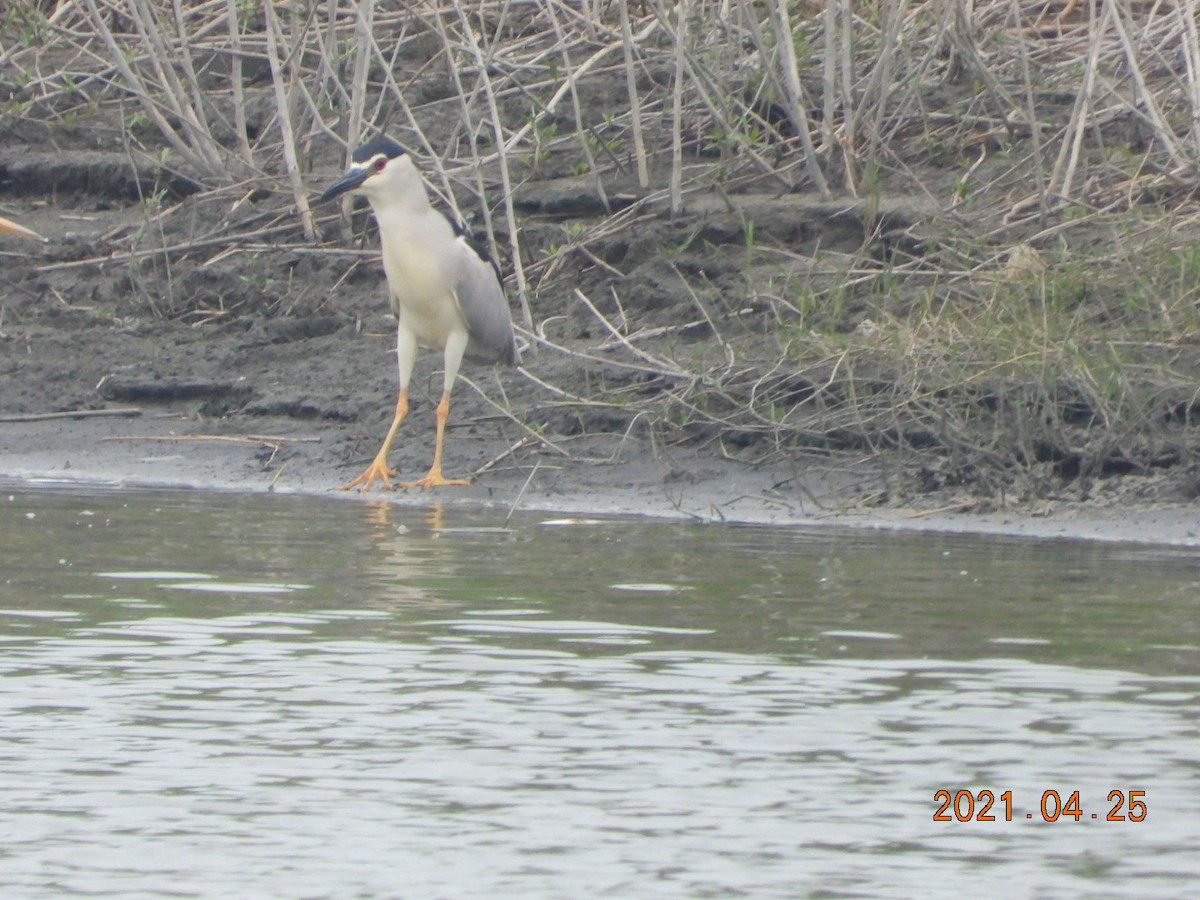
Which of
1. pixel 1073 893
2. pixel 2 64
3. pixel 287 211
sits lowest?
pixel 1073 893

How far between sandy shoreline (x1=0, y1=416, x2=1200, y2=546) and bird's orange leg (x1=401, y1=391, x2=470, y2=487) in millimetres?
65

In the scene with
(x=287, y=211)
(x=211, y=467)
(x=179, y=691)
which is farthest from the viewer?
(x=287, y=211)

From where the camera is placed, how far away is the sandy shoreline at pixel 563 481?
297 inches

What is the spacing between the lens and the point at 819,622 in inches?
221

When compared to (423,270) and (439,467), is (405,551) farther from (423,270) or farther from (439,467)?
(423,270)

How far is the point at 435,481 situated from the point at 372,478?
0.26 metres

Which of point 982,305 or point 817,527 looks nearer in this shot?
point 817,527

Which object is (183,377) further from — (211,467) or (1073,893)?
(1073,893)

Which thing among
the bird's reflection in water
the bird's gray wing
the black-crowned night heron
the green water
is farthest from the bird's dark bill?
the green water

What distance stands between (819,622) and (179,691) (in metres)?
1.65

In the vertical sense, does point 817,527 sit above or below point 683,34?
below

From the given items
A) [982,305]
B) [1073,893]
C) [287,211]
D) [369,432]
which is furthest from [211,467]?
[1073,893]

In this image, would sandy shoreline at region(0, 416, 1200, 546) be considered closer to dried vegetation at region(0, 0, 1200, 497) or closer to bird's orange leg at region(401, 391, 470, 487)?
bird's orange leg at region(401, 391, 470, 487)
